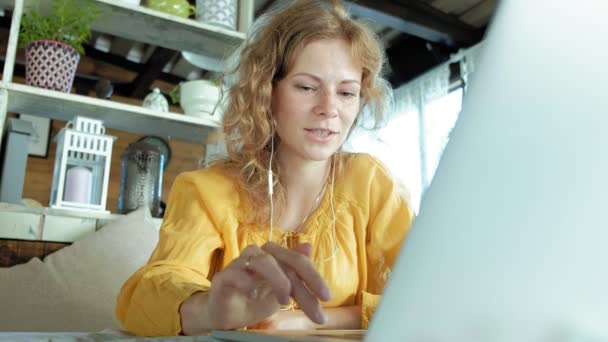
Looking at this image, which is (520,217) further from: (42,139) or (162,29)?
(42,139)

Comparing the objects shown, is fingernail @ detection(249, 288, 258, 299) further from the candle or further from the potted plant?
the potted plant

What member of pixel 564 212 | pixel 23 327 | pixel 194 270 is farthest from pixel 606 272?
pixel 23 327

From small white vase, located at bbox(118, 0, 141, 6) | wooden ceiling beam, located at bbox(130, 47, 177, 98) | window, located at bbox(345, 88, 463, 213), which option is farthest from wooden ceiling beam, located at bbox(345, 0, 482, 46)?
small white vase, located at bbox(118, 0, 141, 6)

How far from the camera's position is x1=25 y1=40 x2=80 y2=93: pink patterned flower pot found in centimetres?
163

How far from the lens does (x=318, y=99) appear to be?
103cm

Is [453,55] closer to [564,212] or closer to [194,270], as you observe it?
[194,270]

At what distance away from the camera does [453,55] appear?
4.04 meters

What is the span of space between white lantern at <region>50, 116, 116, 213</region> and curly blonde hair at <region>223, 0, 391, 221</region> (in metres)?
0.68

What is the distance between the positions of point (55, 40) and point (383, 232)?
1.25 meters

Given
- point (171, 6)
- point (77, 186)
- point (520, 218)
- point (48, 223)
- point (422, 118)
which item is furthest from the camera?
point (422, 118)

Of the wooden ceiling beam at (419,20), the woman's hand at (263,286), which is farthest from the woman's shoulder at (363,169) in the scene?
the wooden ceiling beam at (419,20)

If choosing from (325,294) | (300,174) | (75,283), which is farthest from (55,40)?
(325,294)

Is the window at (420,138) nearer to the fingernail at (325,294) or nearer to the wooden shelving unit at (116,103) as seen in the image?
the wooden shelving unit at (116,103)

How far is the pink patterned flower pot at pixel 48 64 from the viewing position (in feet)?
5.35
